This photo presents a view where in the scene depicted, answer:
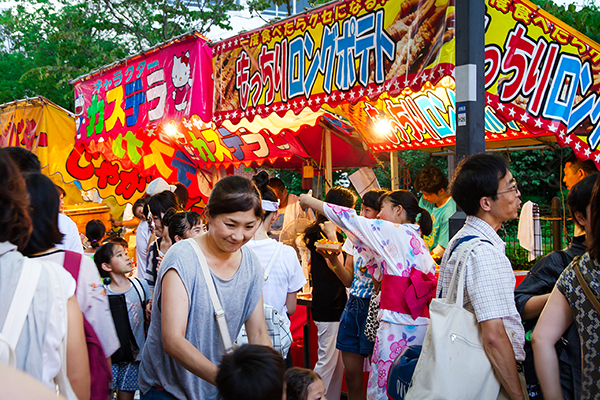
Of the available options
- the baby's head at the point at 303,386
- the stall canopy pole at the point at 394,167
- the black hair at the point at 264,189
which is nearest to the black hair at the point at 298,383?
the baby's head at the point at 303,386

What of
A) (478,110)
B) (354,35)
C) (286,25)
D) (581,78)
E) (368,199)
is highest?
(286,25)

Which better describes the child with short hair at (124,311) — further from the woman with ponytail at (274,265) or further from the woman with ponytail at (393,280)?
the woman with ponytail at (393,280)

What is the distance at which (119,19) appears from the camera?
15055 millimetres

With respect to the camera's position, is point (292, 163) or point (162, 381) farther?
point (292, 163)

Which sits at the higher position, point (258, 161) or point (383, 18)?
point (383, 18)

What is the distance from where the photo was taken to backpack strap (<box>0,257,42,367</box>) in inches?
51.9

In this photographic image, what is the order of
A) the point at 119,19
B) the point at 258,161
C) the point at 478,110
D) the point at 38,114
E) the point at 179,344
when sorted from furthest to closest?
the point at 119,19 < the point at 38,114 < the point at 258,161 < the point at 478,110 < the point at 179,344

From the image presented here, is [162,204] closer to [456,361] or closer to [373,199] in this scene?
[373,199]

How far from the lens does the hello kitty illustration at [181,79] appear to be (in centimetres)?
662

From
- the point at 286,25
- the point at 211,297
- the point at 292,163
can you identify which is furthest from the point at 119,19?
the point at 211,297

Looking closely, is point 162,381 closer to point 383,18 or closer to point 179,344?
point 179,344

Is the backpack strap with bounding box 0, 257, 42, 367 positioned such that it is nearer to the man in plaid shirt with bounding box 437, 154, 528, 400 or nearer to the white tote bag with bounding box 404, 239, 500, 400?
the white tote bag with bounding box 404, 239, 500, 400

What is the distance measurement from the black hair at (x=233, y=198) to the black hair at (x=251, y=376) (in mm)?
633

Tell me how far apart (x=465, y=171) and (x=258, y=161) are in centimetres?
682
